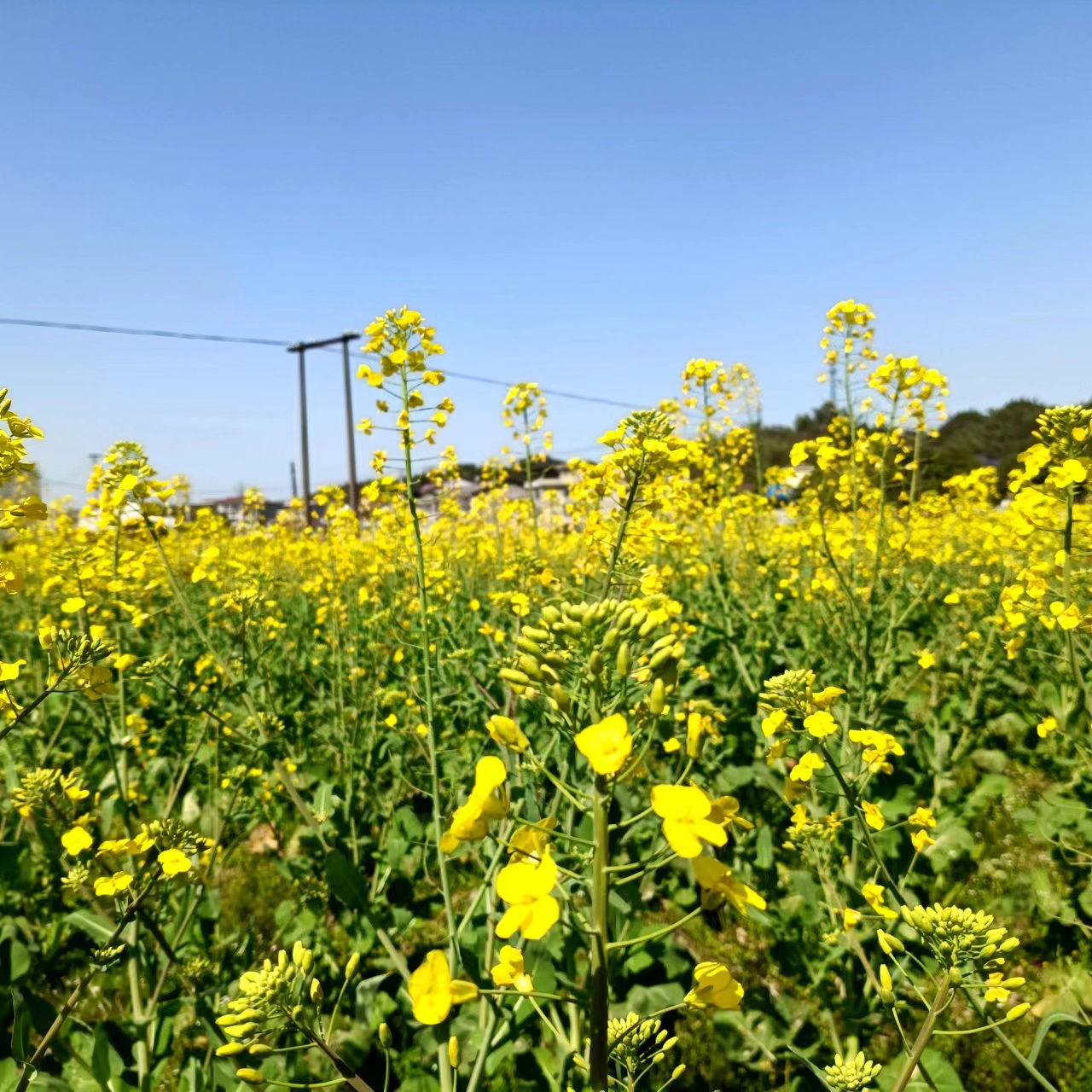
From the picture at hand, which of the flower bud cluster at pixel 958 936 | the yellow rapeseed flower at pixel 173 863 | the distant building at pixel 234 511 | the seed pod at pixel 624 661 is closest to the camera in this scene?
the seed pod at pixel 624 661

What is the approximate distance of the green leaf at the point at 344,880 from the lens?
178 centimetres

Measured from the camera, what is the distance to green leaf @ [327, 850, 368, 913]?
1777 millimetres

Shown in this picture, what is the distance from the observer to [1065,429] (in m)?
2.39

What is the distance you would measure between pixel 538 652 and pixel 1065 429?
225 centimetres

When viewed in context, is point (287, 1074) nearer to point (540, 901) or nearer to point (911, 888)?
point (540, 901)

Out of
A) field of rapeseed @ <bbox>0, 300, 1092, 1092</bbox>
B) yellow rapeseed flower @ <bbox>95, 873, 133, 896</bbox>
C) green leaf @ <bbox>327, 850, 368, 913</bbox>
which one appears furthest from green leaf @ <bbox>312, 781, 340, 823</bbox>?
yellow rapeseed flower @ <bbox>95, 873, 133, 896</bbox>

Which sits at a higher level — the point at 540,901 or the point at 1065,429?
the point at 1065,429

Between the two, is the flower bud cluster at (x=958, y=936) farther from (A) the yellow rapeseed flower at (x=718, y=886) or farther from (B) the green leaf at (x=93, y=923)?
(B) the green leaf at (x=93, y=923)

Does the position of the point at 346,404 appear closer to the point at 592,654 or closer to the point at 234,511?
the point at 234,511

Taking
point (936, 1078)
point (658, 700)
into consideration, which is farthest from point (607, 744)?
point (936, 1078)

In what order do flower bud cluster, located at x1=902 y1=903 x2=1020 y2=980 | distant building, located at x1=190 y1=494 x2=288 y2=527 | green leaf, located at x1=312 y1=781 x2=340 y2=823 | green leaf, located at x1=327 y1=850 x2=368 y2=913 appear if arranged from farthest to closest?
distant building, located at x1=190 y1=494 x2=288 y2=527
green leaf, located at x1=312 y1=781 x2=340 y2=823
green leaf, located at x1=327 y1=850 x2=368 y2=913
flower bud cluster, located at x1=902 y1=903 x2=1020 y2=980

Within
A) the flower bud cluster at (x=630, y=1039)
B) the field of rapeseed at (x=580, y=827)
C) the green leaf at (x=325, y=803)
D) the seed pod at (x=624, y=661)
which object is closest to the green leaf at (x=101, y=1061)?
the field of rapeseed at (x=580, y=827)

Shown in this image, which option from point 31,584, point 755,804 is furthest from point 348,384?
point 755,804

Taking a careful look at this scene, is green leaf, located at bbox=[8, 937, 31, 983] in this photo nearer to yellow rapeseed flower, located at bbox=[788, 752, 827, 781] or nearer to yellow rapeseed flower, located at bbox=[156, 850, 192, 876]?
yellow rapeseed flower, located at bbox=[156, 850, 192, 876]
